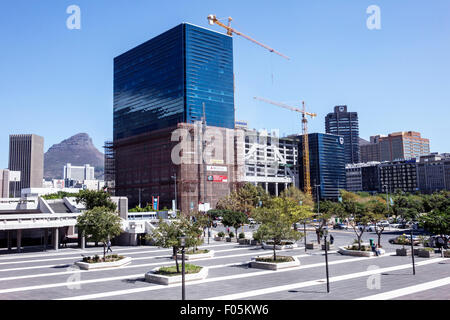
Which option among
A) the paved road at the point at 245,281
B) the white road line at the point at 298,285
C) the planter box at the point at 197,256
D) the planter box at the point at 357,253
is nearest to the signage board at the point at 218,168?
the planter box at the point at 197,256

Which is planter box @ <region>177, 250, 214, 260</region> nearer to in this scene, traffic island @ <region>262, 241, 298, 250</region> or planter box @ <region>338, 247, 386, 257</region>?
Result: traffic island @ <region>262, 241, 298, 250</region>

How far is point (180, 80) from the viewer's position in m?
128

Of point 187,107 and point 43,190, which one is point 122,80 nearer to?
point 187,107

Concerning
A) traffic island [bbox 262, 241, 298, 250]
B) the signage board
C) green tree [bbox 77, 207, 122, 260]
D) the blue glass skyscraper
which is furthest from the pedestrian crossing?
the blue glass skyscraper

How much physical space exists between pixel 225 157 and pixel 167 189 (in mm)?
22060

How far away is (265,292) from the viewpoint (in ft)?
73.2

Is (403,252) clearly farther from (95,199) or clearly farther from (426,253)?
(95,199)

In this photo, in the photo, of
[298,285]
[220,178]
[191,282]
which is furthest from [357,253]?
[220,178]

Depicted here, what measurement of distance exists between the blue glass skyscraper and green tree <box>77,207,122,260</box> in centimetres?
9351

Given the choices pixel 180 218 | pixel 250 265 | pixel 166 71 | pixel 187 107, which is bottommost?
pixel 250 265

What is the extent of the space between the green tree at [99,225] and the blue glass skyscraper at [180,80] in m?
93.5

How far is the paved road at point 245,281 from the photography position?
2186 centimetres
